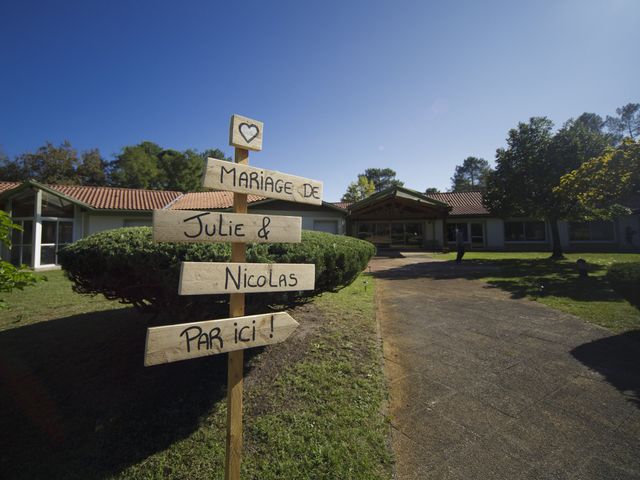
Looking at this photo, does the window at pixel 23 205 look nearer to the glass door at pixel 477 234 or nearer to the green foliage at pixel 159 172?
the green foliage at pixel 159 172

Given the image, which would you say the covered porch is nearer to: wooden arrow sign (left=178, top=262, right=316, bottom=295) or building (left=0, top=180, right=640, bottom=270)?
building (left=0, top=180, right=640, bottom=270)

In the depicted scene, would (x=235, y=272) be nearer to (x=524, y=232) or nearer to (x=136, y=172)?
(x=524, y=232)

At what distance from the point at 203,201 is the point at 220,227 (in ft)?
70.3

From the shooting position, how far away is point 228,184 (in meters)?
2.02

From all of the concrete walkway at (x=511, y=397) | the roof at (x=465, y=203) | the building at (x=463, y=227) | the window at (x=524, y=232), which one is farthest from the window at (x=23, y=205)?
the window at (x=524, y=232)

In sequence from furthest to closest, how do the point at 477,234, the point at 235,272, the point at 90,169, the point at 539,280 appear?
the point at 90,169 < the point at 477,234 < the point at 539,280 < the point at 235,272

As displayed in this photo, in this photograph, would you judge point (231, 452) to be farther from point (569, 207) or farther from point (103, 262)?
point (569, 207)

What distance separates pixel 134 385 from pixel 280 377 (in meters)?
1.69

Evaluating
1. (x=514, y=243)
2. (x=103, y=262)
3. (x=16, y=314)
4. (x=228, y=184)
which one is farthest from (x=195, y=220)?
(x=514, y=243)

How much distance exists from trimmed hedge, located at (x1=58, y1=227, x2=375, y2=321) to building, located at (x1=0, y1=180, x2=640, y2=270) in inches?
488

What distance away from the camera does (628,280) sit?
6.11m

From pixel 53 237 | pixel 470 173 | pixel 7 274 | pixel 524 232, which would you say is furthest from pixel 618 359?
pixel 470 173

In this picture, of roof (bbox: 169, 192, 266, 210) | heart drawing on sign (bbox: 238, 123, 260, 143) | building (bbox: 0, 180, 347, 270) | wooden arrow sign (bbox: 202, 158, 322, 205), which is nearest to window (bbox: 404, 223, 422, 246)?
building (bbox: 0, 180, 347, 270)

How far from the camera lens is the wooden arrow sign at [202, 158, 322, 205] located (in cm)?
199
